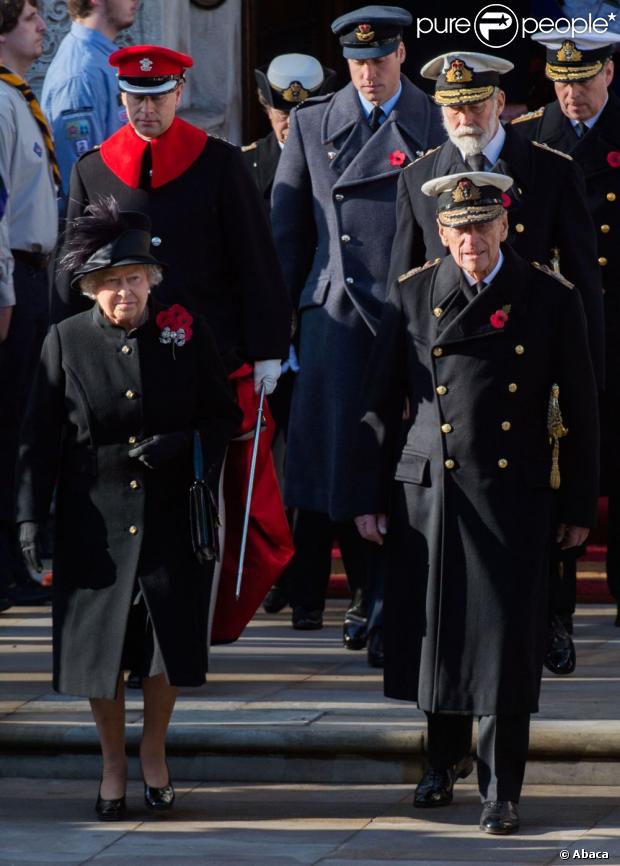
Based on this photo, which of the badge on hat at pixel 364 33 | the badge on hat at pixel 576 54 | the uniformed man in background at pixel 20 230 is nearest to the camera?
the badge on hat at pixel 576 54

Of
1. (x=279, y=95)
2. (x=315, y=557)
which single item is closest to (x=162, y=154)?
(x=279, y=95)

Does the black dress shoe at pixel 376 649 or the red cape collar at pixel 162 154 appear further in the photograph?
the black dress shoe at pixel 376 649

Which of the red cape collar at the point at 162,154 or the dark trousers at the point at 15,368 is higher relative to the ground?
the red cape collar at the point at 162,154

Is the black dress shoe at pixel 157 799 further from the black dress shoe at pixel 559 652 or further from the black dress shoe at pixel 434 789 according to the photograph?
the black dress shoe at pixel 559 652

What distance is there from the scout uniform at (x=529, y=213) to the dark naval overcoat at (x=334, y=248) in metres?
0.56

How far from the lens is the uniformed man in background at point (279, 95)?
27.6 feet

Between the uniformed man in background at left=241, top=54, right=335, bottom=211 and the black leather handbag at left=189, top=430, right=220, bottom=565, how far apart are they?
261cm

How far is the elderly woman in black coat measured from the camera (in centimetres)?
602

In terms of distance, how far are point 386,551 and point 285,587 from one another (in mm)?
2450

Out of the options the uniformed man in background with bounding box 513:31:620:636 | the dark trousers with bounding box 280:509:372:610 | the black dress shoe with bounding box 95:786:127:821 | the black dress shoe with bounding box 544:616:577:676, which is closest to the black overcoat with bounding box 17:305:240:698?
the black dress shoe with bounding box 95:786:127:821

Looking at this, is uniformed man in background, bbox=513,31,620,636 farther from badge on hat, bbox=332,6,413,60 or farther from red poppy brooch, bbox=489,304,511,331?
red poppy brooch, bbox=489,304,511,331

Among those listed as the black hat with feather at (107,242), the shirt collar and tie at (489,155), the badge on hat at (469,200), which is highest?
the badge on hat at (469,200)

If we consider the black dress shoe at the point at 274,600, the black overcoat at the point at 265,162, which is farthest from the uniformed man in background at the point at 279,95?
the black dress shoe at the point at 274,600

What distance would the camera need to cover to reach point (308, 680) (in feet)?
23.8
